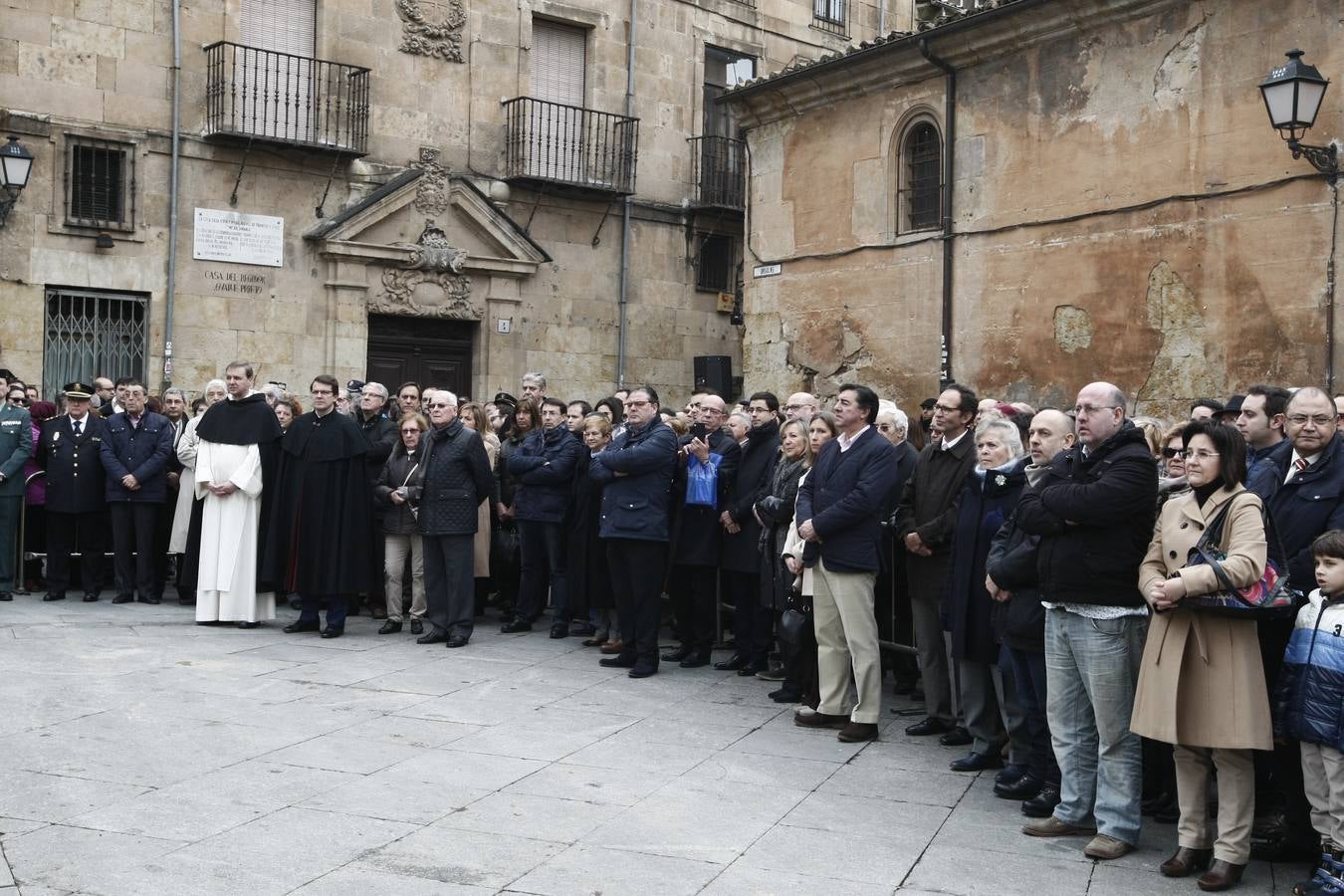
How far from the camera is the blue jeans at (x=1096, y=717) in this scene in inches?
224

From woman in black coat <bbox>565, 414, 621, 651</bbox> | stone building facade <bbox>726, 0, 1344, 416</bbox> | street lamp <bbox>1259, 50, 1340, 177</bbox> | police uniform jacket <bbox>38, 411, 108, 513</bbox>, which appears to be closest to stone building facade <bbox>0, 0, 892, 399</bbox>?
stone building facade <bbox>726, 0, 1344, 416</bbox>

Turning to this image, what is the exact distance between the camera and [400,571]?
1082 centimetres

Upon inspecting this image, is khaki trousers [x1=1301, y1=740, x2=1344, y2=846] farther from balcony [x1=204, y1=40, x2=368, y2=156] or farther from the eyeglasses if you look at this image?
balcony [x1=204, y1=40, x2=368, y2=156]

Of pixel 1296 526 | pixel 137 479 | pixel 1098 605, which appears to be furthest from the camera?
pixel 137 479

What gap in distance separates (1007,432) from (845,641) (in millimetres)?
1649

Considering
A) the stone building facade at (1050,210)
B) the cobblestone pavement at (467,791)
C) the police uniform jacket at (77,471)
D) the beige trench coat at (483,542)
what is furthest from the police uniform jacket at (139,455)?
the stone building facade at (1050,210)

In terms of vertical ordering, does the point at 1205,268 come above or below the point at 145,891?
above

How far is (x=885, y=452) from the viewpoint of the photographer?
7.51m

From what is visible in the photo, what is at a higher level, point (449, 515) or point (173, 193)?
point (173, 193)

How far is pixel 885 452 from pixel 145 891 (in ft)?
14.2

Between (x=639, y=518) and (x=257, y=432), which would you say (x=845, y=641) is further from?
(x=257, y=432)

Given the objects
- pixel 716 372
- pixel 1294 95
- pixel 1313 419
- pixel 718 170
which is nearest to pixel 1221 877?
pixel 1313 419

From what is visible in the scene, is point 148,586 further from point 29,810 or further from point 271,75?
point 271,75

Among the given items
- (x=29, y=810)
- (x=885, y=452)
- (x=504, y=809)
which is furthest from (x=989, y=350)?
(x=29, y=810)
